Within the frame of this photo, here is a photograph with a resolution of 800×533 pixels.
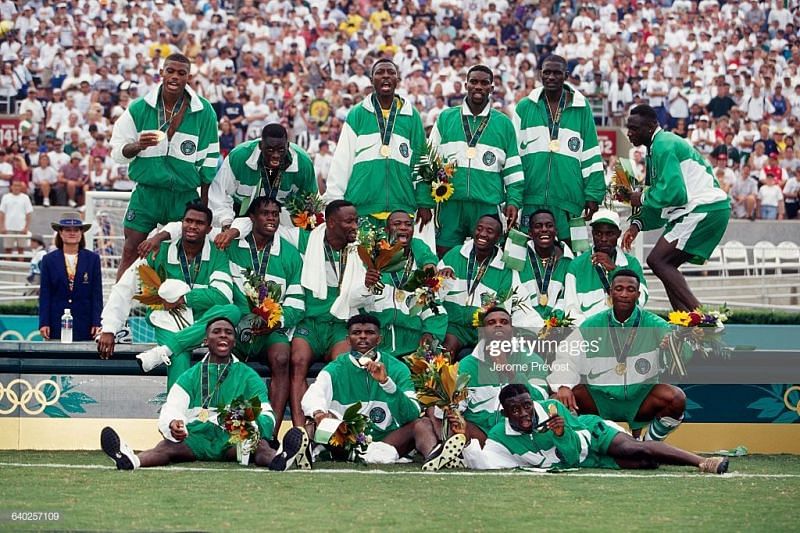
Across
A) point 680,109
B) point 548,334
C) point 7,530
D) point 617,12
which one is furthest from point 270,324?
point 617,12

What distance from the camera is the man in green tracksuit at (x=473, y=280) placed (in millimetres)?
11945

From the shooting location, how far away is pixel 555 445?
10.6 metres

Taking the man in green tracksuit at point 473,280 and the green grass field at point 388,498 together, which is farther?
the man in green tracksuit at point 473,280

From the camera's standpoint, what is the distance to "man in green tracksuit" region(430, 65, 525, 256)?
1248 cm

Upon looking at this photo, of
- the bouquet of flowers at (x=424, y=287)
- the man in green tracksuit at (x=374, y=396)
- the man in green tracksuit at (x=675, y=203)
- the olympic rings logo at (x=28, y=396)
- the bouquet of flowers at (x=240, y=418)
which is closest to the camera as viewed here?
the bouquet of flowers at (x=240, y=418)

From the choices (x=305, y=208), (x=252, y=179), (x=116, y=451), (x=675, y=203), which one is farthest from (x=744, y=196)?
(x=116, y=451)

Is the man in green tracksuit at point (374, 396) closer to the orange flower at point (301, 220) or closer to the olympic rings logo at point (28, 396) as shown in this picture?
the orange flower at point (301, 220)

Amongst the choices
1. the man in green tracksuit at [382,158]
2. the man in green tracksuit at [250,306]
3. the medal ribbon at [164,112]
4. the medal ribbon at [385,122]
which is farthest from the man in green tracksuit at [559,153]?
the medal ribbon at [164,112]

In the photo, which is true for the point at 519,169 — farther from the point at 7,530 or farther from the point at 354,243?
the point at 7,530

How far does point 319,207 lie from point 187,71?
4.95ft

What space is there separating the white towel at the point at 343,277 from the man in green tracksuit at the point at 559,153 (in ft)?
5.44

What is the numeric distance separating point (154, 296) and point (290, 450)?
2.01 m

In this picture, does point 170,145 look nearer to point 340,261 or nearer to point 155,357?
point 340,261

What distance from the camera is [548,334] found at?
37.1ft
